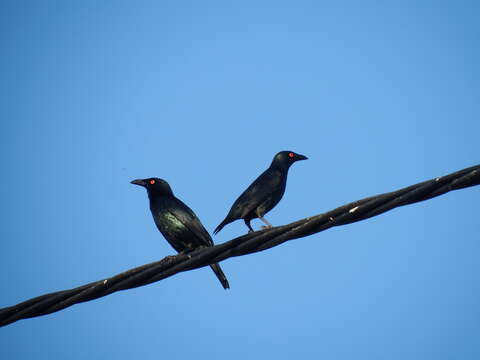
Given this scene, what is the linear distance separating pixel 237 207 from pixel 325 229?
183 inches

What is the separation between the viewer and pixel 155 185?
900 cm

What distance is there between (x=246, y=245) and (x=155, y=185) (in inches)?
197

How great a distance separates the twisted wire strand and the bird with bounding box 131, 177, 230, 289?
11.0ft

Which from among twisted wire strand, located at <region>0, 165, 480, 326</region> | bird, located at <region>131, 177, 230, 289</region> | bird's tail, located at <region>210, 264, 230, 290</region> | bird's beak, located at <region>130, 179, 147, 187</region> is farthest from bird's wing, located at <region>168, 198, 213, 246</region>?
twisted wire strand, located at <region>0, 165, 480, 326</region>

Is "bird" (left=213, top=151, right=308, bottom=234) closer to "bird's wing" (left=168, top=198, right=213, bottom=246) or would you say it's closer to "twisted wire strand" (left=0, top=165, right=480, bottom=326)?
"bird's wing" (left=168, top=198, right=213, bottom=246)

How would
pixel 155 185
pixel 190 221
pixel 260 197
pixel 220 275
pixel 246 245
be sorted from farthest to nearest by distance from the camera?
pixel 155 185
pixel 260 197
pixel 190 221
pixel 220 275
pixel 246 245

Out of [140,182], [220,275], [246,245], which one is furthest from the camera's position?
[140,182]

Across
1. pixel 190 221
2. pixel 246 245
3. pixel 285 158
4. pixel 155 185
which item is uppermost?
pixel 155 185

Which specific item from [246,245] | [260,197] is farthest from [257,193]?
[246,245]

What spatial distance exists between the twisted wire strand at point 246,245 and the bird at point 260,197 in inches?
163

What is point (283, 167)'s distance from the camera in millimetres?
9930

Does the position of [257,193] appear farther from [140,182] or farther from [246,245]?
[246,245]

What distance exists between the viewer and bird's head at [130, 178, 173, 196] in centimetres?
891

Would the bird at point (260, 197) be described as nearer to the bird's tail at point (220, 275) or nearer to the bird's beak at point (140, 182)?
the bird's tail at point (220, 275)
